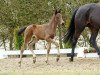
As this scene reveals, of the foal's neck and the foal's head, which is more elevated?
the foal's head

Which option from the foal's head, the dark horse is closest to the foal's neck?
the foal's head

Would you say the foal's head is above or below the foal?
above

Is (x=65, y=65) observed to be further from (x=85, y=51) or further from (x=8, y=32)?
(x=8, y=32)

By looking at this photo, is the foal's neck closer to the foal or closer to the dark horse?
the foal

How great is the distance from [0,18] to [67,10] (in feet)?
16.8

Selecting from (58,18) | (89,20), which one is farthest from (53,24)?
(89,20)

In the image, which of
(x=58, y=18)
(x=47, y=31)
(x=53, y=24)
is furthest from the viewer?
(x=53, y=24)

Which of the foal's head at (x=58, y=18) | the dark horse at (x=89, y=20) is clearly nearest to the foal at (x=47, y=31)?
the foal's head at (x=58, y=18)

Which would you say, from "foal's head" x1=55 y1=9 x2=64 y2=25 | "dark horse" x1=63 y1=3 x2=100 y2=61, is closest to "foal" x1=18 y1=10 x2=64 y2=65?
"foal's head" x1=55 y1=9 x2=64 y2=25

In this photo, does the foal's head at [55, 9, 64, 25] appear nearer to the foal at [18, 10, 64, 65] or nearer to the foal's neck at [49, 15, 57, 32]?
the foal at [18, 10, 64, 65]

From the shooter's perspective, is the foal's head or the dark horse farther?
the dark horse

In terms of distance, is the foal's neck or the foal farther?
the foal's neck

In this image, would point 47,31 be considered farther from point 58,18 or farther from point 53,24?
point 58,18

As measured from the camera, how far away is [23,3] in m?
24.9
